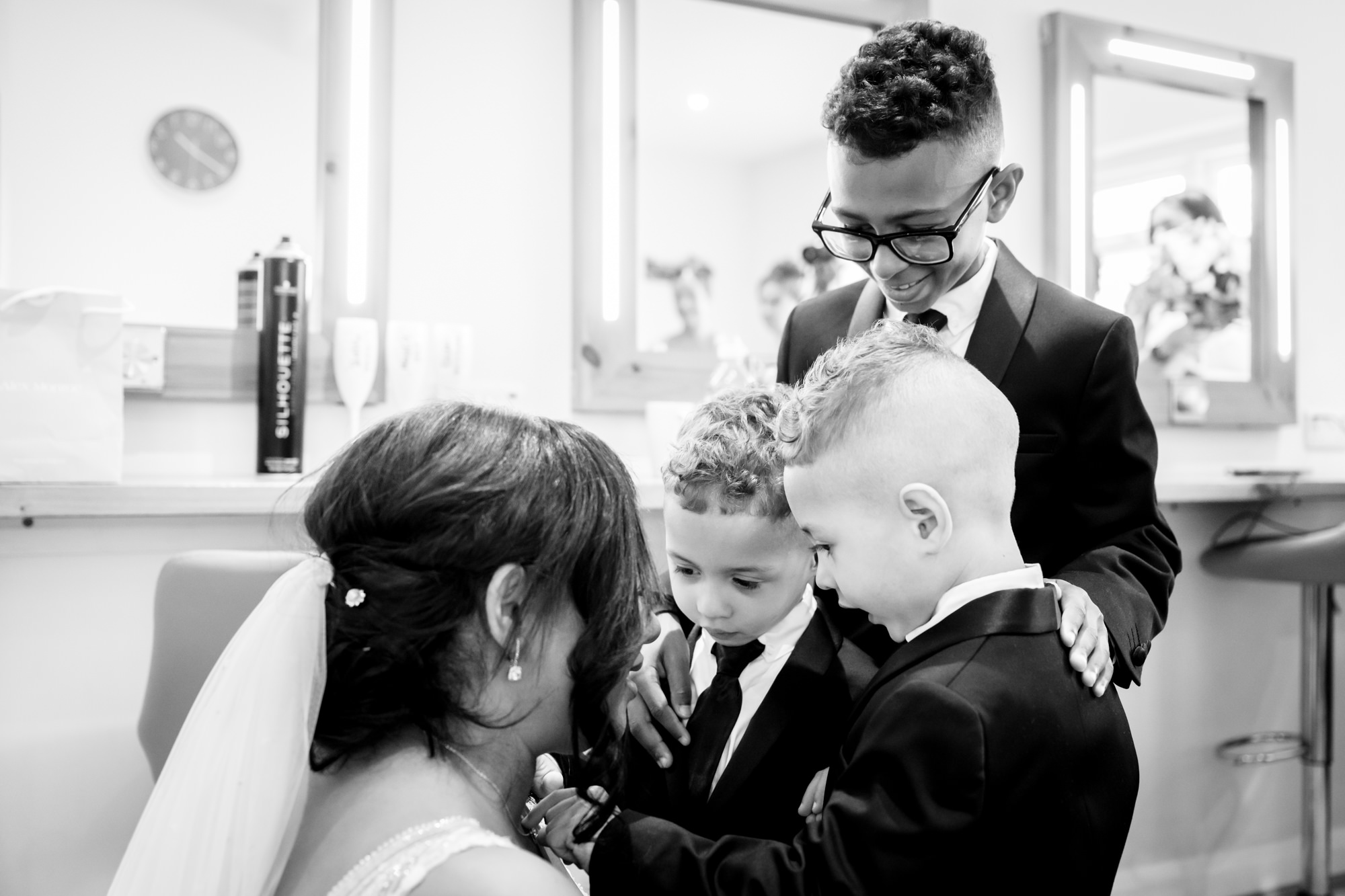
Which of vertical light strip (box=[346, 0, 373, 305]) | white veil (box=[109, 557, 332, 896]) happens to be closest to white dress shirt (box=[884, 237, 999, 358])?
white veil (box=[109, 557, 332, 896])

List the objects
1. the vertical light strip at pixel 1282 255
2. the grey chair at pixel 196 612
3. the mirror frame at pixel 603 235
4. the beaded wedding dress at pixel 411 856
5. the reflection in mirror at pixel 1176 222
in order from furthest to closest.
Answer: the vertical light strip at pixel 1282 255 < the reflection in mirror at pixel 1176 222 < the mirror frame at pixel 603 235 < the grey chair at pixel 196 612 < the beaded wedding dress at pixel 411 856

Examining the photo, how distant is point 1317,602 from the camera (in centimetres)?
306

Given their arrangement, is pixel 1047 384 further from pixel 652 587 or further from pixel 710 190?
pixel 710 190

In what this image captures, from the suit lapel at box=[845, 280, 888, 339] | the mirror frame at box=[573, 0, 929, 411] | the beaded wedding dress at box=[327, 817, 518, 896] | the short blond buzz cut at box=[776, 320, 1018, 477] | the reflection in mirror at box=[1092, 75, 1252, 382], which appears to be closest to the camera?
the beaded wedding dress at box=[327, 817, 518, 896]

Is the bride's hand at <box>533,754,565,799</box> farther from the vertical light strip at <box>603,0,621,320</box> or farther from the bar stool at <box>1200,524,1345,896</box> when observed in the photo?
the bar stool at <box>1200,524,1345,896</box>

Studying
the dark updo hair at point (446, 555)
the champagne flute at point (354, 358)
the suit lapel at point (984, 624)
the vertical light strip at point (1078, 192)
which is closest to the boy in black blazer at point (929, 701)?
the suit lapel at point (984, 624)

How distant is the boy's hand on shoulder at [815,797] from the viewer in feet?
3.64

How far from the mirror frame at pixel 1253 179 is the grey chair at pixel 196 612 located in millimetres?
2208

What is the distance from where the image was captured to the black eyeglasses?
1346 millimetres

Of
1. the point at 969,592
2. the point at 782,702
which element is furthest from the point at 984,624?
the point at 782,702

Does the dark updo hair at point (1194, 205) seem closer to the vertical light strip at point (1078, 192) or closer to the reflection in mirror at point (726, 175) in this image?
the vertical light strip at point (1078, 192)

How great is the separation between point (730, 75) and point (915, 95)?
143cm

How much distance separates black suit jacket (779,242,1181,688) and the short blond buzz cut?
29cm

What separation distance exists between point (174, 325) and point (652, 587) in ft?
4.57
